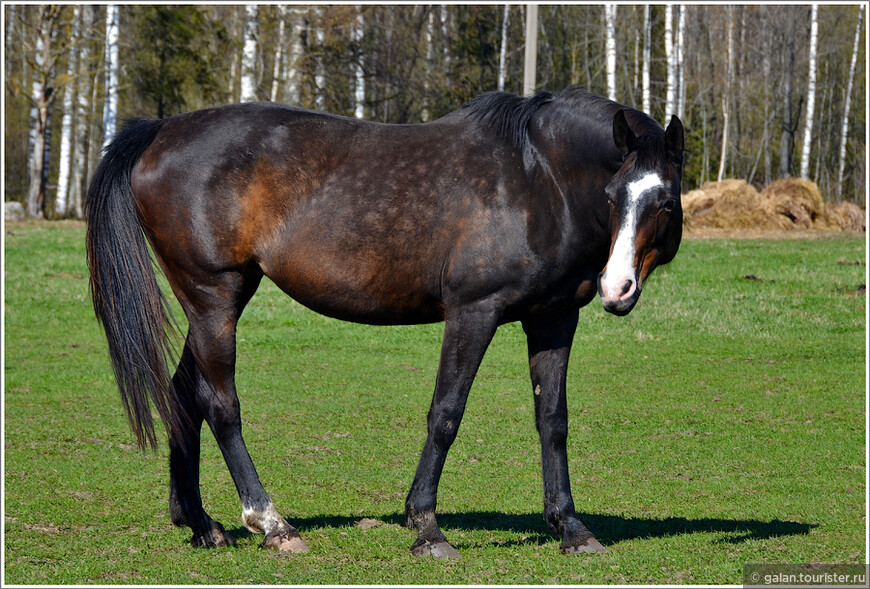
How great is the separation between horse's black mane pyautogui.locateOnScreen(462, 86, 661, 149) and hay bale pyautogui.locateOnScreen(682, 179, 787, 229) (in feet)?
56.9

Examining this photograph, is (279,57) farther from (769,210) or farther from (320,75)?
(769,210)

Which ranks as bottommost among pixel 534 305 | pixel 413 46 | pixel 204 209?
pixel 534 305

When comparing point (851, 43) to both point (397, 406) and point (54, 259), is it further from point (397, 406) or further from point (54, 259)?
point (397, 406)

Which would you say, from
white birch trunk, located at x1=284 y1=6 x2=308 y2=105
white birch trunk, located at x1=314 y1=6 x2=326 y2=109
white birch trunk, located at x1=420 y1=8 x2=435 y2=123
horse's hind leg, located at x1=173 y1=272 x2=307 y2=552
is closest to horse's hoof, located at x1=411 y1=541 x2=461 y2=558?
horse's hind leg, located at x1=173 y1=272 x2=307 y2=552

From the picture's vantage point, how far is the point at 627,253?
431 centimetres

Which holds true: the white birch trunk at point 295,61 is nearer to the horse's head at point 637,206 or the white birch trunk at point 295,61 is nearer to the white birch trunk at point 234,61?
the white birch trunk at point 234,61

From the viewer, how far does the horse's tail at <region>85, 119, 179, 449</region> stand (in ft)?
16.3

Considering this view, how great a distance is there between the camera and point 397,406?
9.02 metres

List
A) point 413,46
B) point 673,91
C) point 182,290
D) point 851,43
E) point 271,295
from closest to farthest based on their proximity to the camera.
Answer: point 182,290 < point 271,295 < point 673,91 < point 413,46 < point 851,43

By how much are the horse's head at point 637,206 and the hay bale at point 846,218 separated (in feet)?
63.9

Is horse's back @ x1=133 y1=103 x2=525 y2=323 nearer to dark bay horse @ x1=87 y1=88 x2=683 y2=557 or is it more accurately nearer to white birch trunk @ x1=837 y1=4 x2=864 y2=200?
dark bay horse @ x1=87 y1=88 x2=683 y2=557

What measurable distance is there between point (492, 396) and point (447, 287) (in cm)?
481

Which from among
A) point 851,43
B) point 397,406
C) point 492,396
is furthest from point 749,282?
point 851,43

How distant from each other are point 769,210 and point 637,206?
62.4 ft
